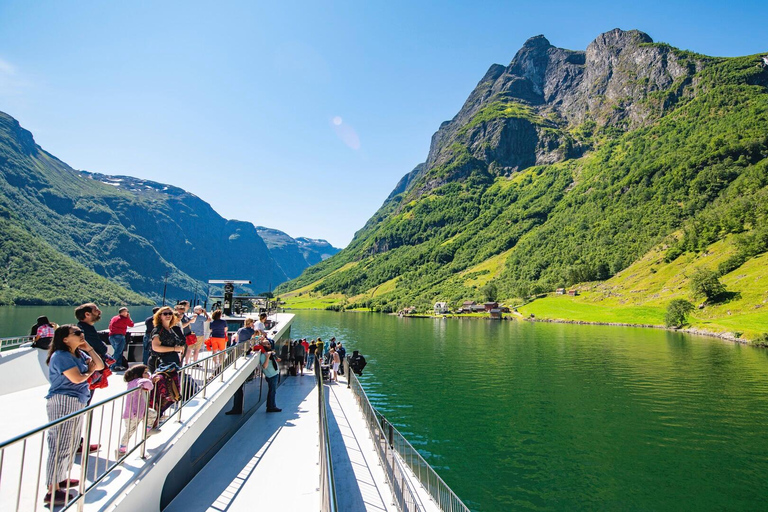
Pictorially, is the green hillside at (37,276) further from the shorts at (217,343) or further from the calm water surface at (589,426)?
the shorts at (217,343)

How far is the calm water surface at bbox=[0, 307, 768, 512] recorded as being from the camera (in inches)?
567

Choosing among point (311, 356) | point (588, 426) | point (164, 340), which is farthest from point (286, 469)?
point (588, 426)

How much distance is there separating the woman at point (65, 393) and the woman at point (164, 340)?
232cm

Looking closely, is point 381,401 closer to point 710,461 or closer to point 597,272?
point 710,461

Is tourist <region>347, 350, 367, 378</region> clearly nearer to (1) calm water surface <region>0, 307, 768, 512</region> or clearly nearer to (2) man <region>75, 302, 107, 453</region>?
(1) calm water surface <region>0, 307, 768, 512</region>

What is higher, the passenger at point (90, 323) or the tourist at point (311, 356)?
the passenger at point (90, 323)

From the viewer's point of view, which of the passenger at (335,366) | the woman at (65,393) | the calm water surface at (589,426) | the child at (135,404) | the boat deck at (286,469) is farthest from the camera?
the passenger at (335,366)

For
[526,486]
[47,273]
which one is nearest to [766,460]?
[526,486]

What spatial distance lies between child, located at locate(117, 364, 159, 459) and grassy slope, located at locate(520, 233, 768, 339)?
76537 millimetres

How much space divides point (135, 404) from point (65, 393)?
1.28m

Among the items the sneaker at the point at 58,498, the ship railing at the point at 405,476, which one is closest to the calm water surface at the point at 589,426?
the ship railing at the point at 405,476

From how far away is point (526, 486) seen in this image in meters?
14.7

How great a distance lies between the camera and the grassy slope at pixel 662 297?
217 ft

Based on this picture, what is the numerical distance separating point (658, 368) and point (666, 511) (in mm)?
30465
